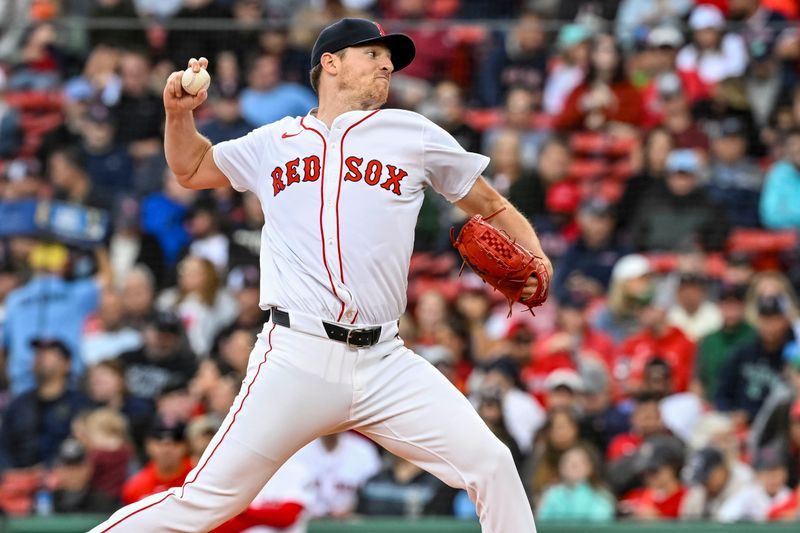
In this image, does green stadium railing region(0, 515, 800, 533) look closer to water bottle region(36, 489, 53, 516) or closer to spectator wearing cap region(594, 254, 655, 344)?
water bottle region(36, 489, 53, 516)

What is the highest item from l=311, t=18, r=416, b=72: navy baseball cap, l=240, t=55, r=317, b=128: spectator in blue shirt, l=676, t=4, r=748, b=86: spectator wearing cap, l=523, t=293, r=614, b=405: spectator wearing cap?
l=311, t=18, r=416, b=72: navy baseball cap

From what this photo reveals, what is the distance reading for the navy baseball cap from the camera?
4898mm

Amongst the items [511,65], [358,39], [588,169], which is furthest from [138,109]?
[358,39]

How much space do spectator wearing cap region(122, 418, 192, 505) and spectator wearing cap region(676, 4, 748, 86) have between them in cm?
432

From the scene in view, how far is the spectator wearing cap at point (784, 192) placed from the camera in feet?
29.7

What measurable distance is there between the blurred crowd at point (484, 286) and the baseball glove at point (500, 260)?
2658 mm

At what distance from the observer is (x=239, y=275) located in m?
9.19

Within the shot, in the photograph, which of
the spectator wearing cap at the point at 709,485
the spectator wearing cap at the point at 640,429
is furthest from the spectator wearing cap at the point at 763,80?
the spectator wearing cap at the point at 709,485

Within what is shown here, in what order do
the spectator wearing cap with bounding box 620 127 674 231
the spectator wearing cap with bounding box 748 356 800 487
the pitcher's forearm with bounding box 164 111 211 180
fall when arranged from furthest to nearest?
1. the spectator wearing cap with bounding box 620 127 674 231
2. the spectator wearing cap with bounding box 748 356 800 487
3. the pitcher's forearm with bounding box 164 111 211 180

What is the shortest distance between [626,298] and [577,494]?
1.55 m

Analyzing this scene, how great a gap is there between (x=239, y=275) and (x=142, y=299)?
Answer: 63cm

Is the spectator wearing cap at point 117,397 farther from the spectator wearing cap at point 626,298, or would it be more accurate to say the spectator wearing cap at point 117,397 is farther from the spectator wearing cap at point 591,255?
the spectator wearing cap at point 626,298

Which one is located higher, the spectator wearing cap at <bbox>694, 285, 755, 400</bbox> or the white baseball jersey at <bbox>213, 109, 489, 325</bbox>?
the white baseball jersey at <bbox>213, 109, 489, 325</bbox>

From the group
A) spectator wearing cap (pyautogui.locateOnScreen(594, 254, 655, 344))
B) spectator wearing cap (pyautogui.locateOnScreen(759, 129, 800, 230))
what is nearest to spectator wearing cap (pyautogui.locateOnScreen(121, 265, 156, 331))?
spectator wearing cap (pyautogui.locateOnScreen(594, 254, 655, 344))
